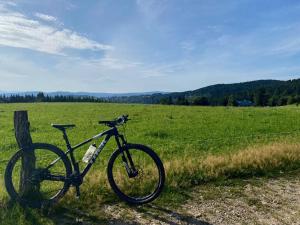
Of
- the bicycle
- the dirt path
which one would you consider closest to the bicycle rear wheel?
the bicycle

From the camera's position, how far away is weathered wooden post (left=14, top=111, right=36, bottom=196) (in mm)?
5551

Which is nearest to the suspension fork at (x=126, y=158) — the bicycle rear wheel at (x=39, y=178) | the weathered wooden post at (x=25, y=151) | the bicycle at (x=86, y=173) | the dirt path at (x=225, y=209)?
the bicycle at (x=86, y=173)

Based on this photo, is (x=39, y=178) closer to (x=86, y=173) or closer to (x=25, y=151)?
(x=25, y=151)

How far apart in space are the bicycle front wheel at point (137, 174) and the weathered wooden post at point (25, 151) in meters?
1.35

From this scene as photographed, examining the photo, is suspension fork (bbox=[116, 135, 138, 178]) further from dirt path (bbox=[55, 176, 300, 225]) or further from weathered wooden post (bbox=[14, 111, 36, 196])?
weathered wooden post (bbox=[14, 111, 36, 196])

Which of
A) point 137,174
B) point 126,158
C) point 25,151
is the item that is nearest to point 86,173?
point 126,158

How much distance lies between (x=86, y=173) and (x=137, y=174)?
0.93 meters

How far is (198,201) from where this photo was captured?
5.93 metres

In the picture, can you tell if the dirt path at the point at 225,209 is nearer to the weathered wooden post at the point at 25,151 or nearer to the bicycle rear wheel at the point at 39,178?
the bicycle rear wheel at the point at 39,178

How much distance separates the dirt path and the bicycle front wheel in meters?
0.29

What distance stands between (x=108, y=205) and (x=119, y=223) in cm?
72

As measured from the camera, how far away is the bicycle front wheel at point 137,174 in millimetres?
5801

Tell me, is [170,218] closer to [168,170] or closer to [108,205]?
[108,205]

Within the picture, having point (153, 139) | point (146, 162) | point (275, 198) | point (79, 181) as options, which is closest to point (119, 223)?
point (79, 181)
